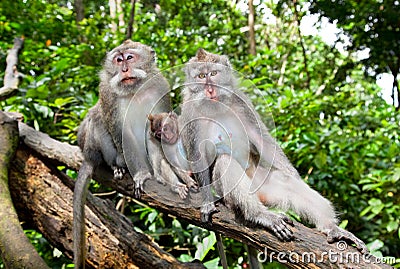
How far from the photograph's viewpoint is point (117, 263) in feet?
11.5

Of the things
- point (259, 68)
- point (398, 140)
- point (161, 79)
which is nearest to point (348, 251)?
point (161, 79)

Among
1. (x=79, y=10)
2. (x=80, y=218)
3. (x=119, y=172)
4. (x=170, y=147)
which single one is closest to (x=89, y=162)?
(x=119, y=172)

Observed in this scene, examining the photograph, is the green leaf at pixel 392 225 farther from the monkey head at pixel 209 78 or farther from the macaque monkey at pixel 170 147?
the monkey head at pixel 209 78

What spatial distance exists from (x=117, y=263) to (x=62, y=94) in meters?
2.59

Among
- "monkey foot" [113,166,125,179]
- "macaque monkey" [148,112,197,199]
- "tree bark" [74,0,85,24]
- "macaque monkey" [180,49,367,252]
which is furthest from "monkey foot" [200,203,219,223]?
"tree bark" [74,0,85,24]

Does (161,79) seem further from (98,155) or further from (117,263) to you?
(117,263)

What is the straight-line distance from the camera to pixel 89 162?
3502mm

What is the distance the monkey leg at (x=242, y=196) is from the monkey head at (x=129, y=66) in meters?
1.08

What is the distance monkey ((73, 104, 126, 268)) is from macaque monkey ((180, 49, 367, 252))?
89 centimetres

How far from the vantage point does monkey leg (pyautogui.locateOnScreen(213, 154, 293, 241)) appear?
7.74 ft

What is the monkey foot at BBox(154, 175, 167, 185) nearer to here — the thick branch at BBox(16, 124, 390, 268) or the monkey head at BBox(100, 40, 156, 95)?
the thick branch at BBox(16, 124, 390, 268)

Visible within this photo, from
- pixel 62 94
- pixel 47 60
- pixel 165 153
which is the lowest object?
pixel 165 153

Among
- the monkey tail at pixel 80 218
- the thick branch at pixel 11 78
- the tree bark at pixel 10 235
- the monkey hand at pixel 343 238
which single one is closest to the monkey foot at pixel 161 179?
the monkey tail at pixel 80 218

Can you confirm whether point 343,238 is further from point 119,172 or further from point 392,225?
point 392,225
